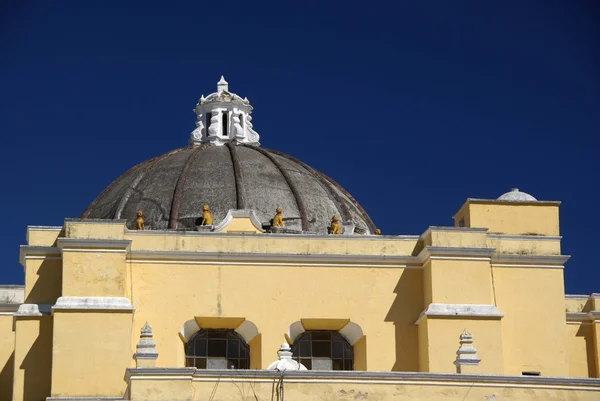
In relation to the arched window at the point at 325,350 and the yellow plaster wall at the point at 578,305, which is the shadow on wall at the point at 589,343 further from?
the arched window at the point at 325,350

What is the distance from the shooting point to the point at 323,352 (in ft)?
134

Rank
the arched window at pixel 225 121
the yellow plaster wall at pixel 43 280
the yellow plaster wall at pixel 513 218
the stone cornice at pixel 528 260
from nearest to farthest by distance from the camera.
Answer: the yellow plaster wall at pixel 43 280
the stone cornice at pixel 528 260
the yellow plaster wall at pixel 513 218
the arched window at pixel 225 121

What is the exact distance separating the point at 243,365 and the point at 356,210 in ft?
29.9

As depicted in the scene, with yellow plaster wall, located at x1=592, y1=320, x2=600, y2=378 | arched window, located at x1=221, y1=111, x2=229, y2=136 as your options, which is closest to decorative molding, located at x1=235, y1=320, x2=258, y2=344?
yellow plaster wall, located at x1=592, y1=320, x2=600, y2=378

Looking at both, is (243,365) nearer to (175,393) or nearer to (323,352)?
(323,352)

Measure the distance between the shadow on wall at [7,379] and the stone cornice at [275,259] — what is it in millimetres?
6628

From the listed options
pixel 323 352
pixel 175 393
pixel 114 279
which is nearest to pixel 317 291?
pixel 323 352

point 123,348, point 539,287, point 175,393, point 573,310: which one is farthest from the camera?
point 573,310

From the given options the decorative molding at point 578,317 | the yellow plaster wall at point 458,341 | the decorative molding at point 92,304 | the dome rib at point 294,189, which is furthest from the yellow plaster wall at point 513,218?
the decorative molding at point 92,304

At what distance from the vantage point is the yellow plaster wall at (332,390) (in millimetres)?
33281

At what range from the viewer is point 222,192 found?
148ft

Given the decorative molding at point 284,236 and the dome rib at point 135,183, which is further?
the dome rib at point 135,183

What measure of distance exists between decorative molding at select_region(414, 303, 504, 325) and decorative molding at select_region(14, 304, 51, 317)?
962 centimetres

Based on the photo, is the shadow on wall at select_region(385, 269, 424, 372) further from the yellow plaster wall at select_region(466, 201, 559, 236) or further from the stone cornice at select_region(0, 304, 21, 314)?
the stone cornice at select_region(0, 304, 21, 314)
